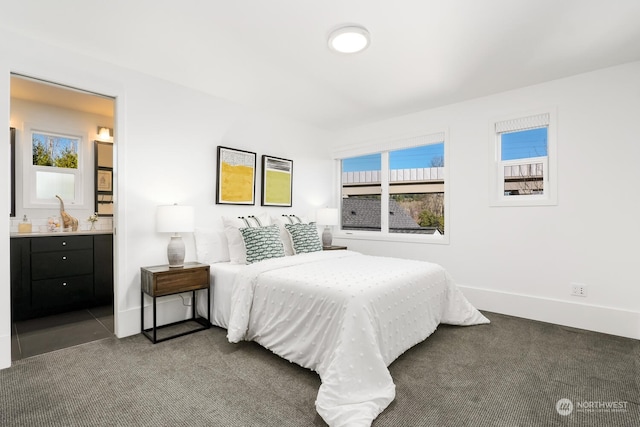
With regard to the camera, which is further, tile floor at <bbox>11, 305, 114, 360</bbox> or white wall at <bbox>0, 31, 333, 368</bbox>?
tile floor at <bbox>11, 305, 114, 360</bbox>

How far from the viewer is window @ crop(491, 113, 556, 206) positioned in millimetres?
3283

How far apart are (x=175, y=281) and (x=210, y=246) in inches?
24.7

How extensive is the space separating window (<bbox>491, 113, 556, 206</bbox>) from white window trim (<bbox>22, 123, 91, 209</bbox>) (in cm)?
510

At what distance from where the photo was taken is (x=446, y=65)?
286 cm

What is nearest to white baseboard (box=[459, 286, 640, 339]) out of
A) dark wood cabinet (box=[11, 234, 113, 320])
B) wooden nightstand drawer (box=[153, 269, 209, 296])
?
wooden nightstand drawer (box=[153, 269, 209, 296])

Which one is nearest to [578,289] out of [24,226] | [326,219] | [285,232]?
[326,219]

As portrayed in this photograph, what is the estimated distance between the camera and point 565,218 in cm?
314

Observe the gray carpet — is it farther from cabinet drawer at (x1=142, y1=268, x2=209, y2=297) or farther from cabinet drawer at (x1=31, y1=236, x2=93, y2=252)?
cabinet drawer at (x1=31, y1=236, x2=93, y2=252)

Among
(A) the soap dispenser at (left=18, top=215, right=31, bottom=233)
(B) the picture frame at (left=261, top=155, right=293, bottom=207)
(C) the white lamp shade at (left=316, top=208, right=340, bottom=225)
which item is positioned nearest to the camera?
(A) the soap dispenser at (left=18, top=215, right=31, bottom=233)

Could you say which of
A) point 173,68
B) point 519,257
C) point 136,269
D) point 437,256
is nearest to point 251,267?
point 136,269

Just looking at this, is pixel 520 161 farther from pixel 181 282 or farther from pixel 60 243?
pixel 60 243

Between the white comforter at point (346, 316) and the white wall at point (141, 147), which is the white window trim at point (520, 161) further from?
the white wall at point (141, 147)

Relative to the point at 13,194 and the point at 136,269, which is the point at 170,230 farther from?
the point at 13,194

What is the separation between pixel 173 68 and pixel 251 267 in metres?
2.01
